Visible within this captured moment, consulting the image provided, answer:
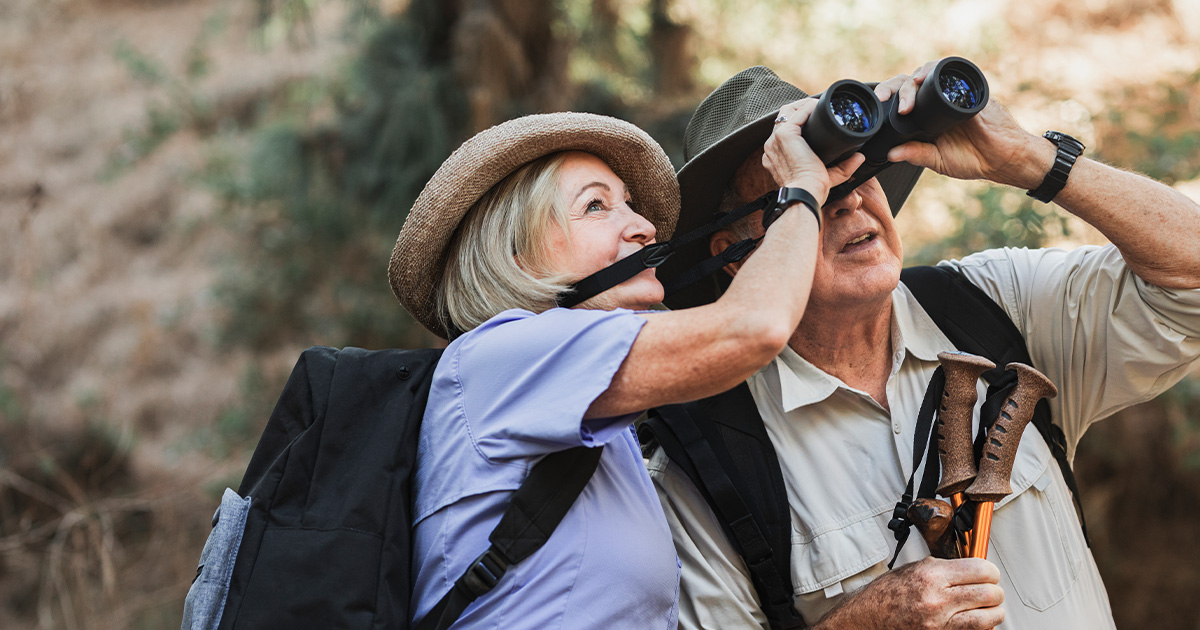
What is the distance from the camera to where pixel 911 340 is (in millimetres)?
2043

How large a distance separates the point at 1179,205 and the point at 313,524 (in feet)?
5.91

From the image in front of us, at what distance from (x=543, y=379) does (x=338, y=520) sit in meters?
0.41

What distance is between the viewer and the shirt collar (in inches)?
77.3

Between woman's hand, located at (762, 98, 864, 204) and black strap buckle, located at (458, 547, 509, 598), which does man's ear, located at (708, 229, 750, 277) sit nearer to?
woman's hand, located at (762, 98, 864, 204)

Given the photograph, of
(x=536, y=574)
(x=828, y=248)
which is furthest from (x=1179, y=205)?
(x=536, y=574)

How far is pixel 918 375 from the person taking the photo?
2.02 meters

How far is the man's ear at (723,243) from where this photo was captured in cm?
224

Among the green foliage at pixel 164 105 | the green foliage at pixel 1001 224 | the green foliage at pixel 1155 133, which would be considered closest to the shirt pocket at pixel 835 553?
the green foliage at pixel 1001 224

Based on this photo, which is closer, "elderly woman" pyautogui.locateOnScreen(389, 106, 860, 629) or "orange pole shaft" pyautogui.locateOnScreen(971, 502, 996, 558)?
"elderly woman" pyautogui.locateOnScreen(389, 106, 860, 629)

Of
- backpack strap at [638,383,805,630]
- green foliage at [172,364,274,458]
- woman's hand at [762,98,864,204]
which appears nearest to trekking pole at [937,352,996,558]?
backpack strap at [638,383,805,630]

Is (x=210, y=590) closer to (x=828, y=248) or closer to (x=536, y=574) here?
(x=536, y=574)

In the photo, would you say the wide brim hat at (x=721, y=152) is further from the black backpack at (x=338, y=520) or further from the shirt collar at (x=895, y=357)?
the black backpack at (x=338, y=520)

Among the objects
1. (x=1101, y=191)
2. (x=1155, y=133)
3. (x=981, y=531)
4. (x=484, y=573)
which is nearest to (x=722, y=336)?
(x=484, y=573)

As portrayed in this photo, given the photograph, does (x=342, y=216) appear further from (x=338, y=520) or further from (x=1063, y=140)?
(x=1063, y=140)
